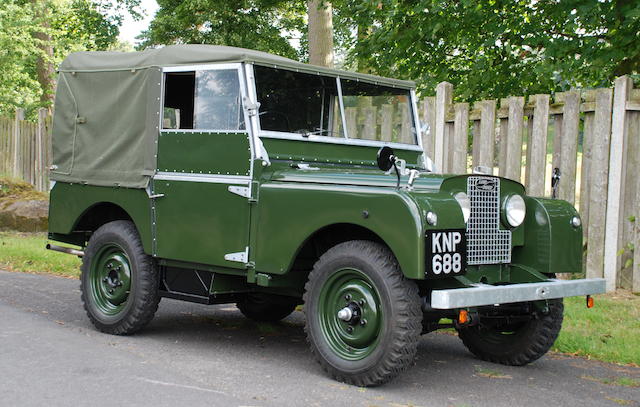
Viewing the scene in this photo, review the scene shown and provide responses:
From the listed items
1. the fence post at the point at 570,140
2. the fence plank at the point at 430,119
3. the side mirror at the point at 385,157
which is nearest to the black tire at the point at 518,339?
the side mirror at the point at 385,157

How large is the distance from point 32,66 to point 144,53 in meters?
23.0

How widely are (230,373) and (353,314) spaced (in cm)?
103

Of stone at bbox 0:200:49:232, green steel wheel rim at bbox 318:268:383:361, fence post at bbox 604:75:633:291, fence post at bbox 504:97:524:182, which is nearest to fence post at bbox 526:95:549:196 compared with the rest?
fence post at bbox 504:97:524:182

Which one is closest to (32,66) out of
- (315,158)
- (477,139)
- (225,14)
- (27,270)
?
(225,14)

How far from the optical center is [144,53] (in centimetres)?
714

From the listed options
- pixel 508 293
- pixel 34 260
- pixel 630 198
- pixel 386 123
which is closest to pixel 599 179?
pixel 630 198

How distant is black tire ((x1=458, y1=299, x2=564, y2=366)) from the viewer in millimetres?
6051

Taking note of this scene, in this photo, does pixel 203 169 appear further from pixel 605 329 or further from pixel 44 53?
pixel 44 53

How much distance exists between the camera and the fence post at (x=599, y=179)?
27.5ft

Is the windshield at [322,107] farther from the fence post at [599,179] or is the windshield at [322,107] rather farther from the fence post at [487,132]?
the fence post at [599,179]

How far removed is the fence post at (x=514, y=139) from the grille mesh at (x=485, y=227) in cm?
339

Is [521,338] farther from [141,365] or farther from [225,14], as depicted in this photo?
[225,14]

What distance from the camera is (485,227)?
568cm

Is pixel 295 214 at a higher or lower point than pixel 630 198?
lower
